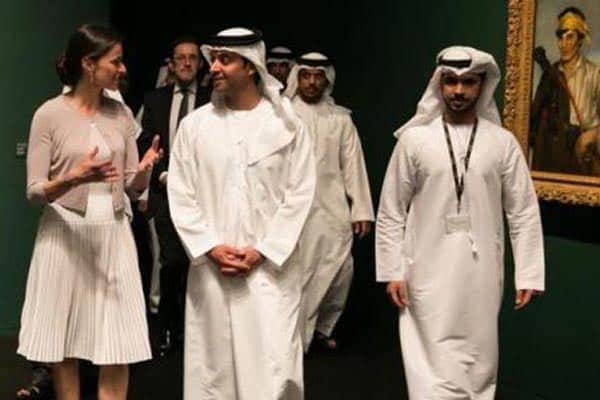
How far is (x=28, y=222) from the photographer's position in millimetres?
6102

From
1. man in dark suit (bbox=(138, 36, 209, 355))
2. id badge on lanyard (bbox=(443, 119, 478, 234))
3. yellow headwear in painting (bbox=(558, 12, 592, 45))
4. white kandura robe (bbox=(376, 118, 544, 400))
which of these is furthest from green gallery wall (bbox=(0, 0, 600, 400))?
man in dark suit (bbox=(138, 36, 209, 355))

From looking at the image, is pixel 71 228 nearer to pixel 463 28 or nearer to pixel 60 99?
pixel 60 99

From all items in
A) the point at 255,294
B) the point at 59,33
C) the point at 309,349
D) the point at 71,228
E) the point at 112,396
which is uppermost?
the point at 59,33

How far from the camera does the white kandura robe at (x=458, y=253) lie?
3920mm

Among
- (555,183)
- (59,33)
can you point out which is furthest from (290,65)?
(555,183)

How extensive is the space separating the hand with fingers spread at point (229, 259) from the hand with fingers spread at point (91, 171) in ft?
1.67

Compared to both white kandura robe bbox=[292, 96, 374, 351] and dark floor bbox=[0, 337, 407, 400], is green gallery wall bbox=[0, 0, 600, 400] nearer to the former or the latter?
dark floor bbox=[0, 337, 407, 400]

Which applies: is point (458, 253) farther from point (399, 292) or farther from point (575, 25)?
point (575, 25)

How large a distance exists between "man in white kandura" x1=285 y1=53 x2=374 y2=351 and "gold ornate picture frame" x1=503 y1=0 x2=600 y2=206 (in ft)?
4.07

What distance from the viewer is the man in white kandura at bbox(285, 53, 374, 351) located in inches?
229

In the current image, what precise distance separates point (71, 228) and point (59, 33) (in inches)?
105

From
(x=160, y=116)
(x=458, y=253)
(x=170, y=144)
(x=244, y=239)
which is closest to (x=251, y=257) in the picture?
(x=244, y=239)

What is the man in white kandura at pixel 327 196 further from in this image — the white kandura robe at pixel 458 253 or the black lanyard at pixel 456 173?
the black lanyard at pixel 456 173

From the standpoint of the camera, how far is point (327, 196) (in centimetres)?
586
